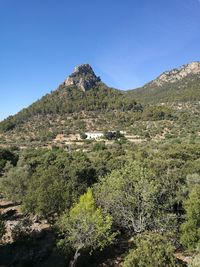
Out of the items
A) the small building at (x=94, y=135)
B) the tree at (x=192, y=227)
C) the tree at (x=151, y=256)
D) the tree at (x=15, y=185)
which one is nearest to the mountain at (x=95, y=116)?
the small building at (x=94, y=135)

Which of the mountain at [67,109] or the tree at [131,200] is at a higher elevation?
the mountain at [67,109]

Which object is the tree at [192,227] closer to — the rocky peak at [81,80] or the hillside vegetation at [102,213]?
the hillside vegetation at [102,213]

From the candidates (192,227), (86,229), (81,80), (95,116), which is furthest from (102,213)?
(81,80)

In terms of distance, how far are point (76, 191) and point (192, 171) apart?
62.2ft

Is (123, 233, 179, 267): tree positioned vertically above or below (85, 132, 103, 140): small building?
below

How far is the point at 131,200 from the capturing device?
31578 mm

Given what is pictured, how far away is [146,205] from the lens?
3134 cm

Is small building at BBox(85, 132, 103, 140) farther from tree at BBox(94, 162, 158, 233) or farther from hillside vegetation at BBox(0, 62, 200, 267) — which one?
tree at BBox(94, 162, 158, 233)

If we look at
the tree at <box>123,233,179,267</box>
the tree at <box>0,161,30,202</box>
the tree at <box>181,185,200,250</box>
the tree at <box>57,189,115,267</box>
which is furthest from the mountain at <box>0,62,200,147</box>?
the tree at <box>123,233,179,267</box>

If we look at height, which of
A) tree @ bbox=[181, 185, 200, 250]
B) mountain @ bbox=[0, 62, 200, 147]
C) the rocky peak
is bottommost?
tree @ bbox=[181, 185, 200, 250]

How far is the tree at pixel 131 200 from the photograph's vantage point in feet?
102

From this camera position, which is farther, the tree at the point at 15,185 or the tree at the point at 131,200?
the tree at the point at 15,185

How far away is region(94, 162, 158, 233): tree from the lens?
3116cm

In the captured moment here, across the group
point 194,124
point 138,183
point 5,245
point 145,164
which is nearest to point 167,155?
point 145,164
